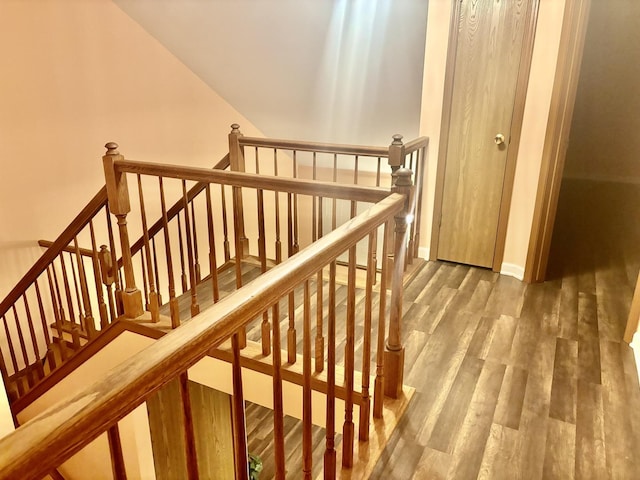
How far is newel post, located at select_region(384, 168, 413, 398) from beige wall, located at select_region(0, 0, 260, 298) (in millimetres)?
2933

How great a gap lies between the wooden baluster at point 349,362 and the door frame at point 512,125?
6.48ft

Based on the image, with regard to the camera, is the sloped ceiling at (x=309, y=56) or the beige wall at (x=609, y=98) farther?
the beige wall at (x=609, y=98)

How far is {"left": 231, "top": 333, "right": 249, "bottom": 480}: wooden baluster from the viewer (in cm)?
106

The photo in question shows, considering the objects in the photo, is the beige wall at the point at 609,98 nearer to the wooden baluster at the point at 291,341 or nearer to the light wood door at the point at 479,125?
the light wood door at the point at 479,125

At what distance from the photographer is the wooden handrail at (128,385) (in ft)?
2.14

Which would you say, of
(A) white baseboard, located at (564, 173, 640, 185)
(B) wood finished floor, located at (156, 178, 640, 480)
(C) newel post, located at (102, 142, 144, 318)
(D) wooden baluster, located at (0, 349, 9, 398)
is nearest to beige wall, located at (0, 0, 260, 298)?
(D) wooden baluster, located at (0, 349, 9, 398)

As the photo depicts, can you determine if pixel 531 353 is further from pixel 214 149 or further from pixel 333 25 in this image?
pixel 214 149

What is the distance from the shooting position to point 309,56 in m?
4.12

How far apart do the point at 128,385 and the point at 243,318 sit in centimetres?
30

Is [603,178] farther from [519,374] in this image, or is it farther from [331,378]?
[331,378]

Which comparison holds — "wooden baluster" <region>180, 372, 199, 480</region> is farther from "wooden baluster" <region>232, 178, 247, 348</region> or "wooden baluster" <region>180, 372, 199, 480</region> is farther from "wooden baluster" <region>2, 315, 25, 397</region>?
"wooden baluster" <region>2, 315, 25, 397</region>

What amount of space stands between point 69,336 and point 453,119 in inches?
133

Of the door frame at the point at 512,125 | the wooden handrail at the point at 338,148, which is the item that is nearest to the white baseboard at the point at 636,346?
the door frame at the point at 512,125

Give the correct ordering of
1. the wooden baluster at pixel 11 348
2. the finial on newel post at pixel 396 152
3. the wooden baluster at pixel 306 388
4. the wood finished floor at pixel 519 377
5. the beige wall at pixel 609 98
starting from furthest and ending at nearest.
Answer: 1. the beige wall at pixel 609 98
2. the wooden baluster at pixel 11 348
3. the finial on newel post at pixel 396 152
4. the wood finished floor at pixel 519 377
5. the wooden baluster at pixel 306 388
